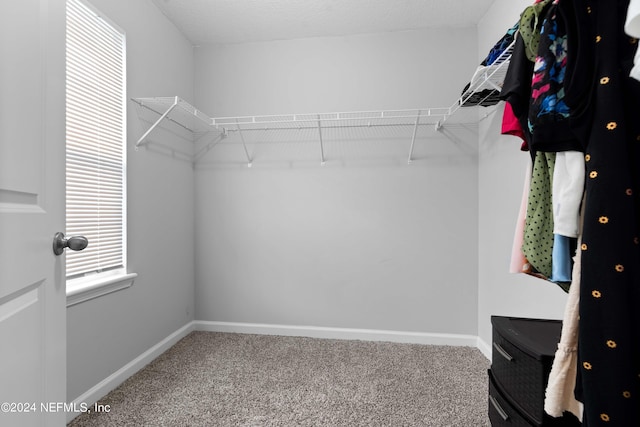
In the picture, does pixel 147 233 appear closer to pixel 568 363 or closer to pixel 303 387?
pixel 303 387

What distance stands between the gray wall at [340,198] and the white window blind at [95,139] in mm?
793

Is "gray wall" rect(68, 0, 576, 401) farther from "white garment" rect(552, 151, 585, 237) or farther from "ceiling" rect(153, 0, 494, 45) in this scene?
"white garment" rect(552, 151, 585, 237)

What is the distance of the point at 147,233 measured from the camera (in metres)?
2.00

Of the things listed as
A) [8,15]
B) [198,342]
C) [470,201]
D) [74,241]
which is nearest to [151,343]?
[198,342]

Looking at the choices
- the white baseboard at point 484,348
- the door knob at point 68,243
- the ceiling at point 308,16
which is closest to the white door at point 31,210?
the door knob at point 68,243

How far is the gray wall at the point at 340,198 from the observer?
91.0 inches

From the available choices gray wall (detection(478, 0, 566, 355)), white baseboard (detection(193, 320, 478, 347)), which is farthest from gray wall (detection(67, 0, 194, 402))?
gray wall (detection(478, 0, 566, 355))

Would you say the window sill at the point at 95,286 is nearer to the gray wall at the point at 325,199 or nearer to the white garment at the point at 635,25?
the gray wall at the point at 325,199

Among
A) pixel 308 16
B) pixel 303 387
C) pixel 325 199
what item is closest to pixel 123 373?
pixel 303 387

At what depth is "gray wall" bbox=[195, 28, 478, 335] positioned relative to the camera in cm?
231

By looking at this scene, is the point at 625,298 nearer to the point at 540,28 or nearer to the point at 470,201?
the point at 540,28

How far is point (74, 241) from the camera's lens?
0.80 metres

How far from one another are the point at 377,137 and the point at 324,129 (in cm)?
42

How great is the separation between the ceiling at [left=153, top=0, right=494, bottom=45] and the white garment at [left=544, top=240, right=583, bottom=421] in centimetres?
204
